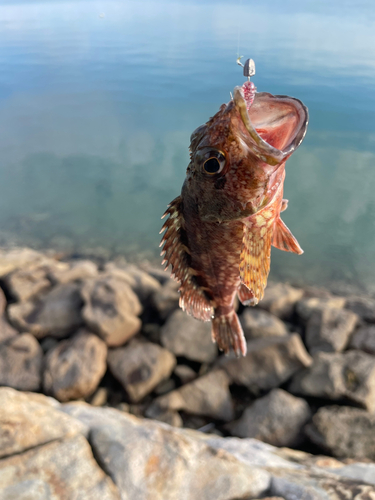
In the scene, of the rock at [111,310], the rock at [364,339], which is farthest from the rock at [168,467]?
the rock at [364,339]

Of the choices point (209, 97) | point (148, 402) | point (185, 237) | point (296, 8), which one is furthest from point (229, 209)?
point (296, 8)

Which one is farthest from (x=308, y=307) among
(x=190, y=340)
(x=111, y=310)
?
(x=111, y=310)

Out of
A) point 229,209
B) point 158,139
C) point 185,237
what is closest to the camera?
point 229,209

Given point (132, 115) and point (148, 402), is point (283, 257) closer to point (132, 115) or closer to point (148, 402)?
point (148, 402)

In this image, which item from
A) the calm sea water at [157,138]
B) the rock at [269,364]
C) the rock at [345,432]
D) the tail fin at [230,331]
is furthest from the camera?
the calm sea water at [157,138]

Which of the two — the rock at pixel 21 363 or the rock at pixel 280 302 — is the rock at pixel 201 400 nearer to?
the rock at pixel 280 302

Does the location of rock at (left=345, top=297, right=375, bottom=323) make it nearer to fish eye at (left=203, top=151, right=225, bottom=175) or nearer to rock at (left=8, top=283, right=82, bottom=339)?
rock at (left=8, top=283, right=82, bottom=339)
